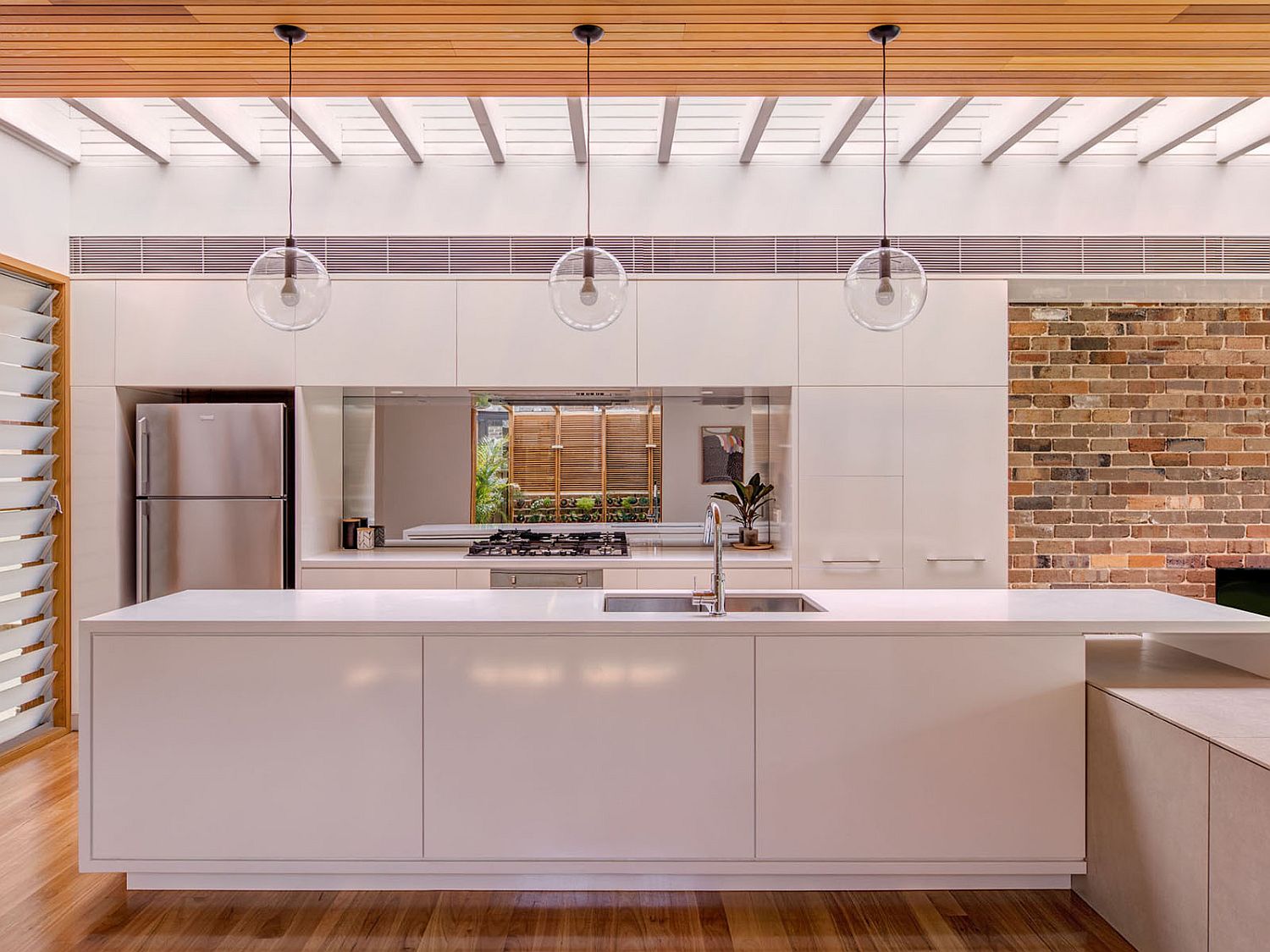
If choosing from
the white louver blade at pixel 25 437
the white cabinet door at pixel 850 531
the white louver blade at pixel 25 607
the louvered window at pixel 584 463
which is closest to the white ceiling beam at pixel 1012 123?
the white cabinet door at pixel 850 531

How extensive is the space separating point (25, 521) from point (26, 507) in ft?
0.23

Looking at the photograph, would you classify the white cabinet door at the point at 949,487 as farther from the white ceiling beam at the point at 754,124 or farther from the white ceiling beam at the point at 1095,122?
the white ceiling beam at the point at 754,124

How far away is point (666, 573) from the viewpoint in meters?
4.29

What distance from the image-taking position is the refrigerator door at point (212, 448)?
4.29m

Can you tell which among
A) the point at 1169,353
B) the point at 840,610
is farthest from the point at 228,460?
the point at 1169,353

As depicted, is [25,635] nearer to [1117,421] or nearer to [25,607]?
[25,607]

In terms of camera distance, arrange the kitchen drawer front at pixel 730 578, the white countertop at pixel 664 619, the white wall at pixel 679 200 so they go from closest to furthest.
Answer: the white countertop at pixel 664 619
the kitchen drawer front at pixel 730 578
the white wall at pixel 679 200

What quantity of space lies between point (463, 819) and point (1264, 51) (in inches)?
138

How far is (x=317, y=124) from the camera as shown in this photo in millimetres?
4016

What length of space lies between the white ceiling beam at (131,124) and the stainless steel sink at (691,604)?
3001mm

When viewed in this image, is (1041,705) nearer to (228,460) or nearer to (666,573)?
(666,573)

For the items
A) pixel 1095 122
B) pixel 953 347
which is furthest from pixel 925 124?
pixel 953 347

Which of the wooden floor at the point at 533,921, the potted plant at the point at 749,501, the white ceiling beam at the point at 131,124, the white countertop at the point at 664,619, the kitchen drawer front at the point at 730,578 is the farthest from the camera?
the potted plant at the point at 749,501

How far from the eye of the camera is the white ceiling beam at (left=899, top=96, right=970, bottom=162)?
380 centimetres
